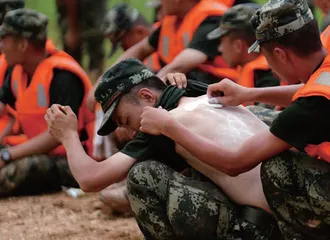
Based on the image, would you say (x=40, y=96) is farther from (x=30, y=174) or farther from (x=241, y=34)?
(x=241, y=34)

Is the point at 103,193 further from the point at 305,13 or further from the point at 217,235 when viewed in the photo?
the point at 305,13

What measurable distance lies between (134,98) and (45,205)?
190cm

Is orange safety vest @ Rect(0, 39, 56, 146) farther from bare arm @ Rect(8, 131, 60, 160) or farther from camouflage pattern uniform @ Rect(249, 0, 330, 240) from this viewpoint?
camouflage pattern uniform @ Rect(249, 0, 330, 240)

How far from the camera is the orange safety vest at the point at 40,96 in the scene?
20.8ft

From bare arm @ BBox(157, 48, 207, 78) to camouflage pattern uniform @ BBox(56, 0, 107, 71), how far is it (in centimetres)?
390

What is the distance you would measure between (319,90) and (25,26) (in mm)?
3323

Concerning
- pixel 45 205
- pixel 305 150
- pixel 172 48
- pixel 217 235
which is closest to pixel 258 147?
pixel 305 150

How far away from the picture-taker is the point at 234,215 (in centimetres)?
412

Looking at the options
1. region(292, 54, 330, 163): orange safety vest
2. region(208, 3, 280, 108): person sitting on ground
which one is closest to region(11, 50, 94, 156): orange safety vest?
region(208, 3, 280, 108): person sitting on ground

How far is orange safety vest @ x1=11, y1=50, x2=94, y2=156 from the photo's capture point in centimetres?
633

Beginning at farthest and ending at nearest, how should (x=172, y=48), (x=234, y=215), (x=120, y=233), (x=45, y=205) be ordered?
(x=172, y=48) → (x=45, y=205) → (x=120, y=233) → (x=234, y=215)

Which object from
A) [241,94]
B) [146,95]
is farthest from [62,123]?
[241,94]

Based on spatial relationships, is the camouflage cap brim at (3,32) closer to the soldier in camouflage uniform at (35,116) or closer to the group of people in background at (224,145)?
the soldier in camouflage uniform at (35,116)

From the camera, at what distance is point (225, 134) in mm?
4117
